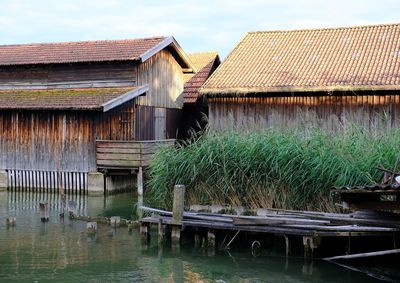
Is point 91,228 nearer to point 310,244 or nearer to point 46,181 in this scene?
point 310,244

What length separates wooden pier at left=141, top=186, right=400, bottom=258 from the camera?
10.3m

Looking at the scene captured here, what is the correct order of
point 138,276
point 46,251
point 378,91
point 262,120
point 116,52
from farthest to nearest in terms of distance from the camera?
1. point 116,52
2. point 262,120
3. point 378,91
4. point 46,251
5. point 138,276

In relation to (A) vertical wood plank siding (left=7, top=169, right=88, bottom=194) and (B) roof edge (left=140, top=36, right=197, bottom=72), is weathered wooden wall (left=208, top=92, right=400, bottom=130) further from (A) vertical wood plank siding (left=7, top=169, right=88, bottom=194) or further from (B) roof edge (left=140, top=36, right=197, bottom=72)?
(A) vertical wood plank siding (left=7, top=169, right=88, bottom=194)

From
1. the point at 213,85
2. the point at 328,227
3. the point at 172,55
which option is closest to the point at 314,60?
the point at 213,85

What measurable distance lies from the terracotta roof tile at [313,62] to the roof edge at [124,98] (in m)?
2.56

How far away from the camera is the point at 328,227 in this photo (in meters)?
10.5

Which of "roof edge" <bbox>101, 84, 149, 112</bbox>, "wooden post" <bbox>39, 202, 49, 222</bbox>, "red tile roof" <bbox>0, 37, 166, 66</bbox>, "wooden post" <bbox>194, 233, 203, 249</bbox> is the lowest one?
"wooden post" <bbox>194, 233, 203, 249</bbox>

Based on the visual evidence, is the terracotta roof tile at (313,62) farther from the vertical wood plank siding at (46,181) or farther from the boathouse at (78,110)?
the vertical wood plank siding at (46,181)

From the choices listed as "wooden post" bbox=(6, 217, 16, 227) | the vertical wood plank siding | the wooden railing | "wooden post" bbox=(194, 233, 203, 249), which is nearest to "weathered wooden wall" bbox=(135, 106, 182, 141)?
the wooden railing

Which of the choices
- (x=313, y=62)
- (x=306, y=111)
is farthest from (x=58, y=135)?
(x=313, y=62)

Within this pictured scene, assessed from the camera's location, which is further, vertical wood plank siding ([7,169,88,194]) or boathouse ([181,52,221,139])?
boathouse ([181,52,221,139])

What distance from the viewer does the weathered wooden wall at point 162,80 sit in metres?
22.6

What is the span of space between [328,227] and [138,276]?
11.9 ft

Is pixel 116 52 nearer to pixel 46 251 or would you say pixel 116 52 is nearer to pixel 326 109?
pixel 326 109
